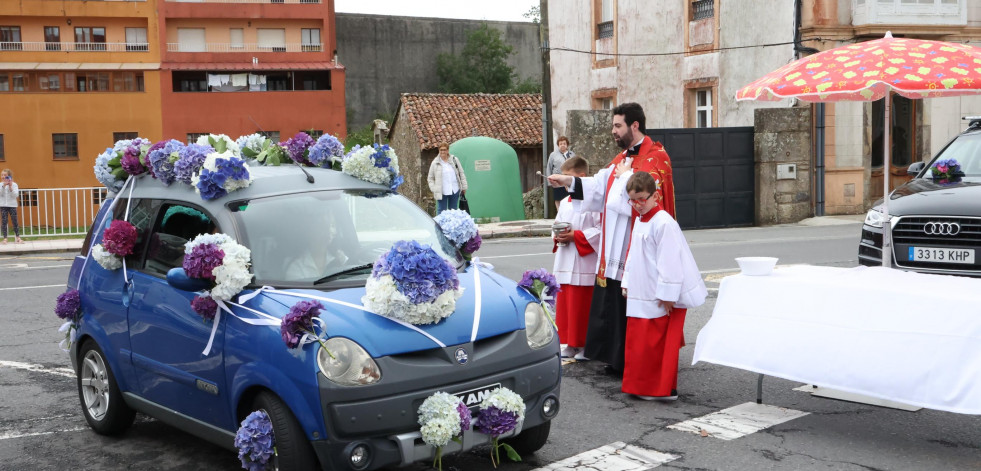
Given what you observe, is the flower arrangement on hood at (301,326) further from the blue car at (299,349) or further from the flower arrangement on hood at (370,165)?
the flower arrangement on hood at (370,165)

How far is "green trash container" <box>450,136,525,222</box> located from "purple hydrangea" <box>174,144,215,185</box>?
20010 millimetres

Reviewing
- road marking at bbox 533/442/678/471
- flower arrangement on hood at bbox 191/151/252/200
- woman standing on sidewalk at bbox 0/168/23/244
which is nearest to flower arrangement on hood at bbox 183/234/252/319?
flower arrangement on hood at bbox 191/151/252/200

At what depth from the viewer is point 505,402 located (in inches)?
199

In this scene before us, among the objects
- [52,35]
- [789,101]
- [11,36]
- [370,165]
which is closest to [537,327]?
[370,165]

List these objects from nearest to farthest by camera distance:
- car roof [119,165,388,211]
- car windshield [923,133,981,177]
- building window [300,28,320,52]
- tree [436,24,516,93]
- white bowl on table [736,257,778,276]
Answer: car roof [119,165,388,211]
white bowl on table [736,257,778,276]
car windshield [923,133,981,177]
building window [300,28,320,52]
tree [436,24,516,93]

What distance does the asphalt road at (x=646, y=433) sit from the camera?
18.4 ft

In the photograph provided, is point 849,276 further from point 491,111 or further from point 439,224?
point 491,111

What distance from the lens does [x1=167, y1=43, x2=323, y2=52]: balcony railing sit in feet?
176

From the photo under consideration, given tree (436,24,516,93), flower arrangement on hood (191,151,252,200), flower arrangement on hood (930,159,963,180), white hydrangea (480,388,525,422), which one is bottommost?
white hydrangea (480,388,525,422)

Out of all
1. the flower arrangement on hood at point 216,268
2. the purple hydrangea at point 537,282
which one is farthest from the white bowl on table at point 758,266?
the flower arrangement on hood at point 216,268

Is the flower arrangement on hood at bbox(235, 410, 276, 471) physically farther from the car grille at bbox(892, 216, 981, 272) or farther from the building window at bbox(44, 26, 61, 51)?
the building window at bbox(44, 26, 61, 51)

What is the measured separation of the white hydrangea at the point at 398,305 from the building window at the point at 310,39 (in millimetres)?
52109

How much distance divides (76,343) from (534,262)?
363 inches

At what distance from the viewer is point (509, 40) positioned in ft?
219
